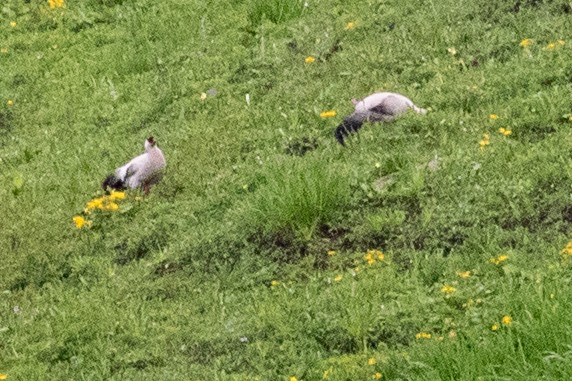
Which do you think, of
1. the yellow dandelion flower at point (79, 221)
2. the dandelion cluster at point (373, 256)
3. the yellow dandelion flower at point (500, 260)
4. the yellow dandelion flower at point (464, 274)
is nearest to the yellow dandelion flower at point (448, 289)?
the yellow dandelion flower at point (464, 274)

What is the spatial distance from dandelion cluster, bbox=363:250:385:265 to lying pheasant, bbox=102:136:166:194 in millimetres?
2401

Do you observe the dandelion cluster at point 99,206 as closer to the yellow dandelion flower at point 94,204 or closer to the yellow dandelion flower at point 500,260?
the yellow dandelion flower at point 94,204

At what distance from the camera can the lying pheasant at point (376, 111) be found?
9.19 meters

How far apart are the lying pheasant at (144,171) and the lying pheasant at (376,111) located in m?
1.45

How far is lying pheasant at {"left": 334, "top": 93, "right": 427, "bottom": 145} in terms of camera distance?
919 centimetres

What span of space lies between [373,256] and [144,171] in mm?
2487

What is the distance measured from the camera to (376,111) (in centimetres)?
923

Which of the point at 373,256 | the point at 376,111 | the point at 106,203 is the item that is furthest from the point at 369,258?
the point at 106,203

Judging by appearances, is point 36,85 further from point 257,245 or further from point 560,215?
point 560,215

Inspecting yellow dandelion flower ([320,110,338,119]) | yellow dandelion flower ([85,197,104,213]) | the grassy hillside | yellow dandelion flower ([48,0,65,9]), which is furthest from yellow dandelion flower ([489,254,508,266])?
yellow dandelion flower ([48,0,65,9])

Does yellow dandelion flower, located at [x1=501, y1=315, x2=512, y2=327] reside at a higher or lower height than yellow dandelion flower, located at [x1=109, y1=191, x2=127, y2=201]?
higher

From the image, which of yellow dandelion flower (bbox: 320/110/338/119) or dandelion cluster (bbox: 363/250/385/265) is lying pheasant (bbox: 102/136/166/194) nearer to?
yellow dandelion flower (bbox: 320/110/338/119)

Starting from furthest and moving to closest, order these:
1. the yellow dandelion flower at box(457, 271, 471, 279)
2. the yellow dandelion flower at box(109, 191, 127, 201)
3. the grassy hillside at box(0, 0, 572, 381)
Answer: the yellow dandelion flower at box(109, 191, 127, 201)
the yellow dandelion flower at box(457, 271, 471, 279)
the grassy hillside at box(0, 0, 572, 381)

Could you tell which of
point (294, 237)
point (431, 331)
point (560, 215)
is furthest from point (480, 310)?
point (294, 237)
